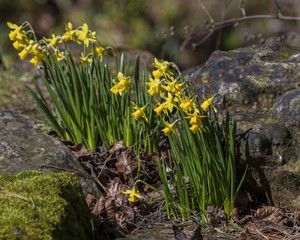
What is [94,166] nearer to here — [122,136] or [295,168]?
[122,136]

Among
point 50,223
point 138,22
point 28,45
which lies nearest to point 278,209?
point 50,223

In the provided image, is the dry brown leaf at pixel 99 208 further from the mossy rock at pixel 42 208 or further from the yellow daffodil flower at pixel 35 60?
the yellow daffodil flower at pixel 35 60

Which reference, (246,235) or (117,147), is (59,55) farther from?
(246,235)

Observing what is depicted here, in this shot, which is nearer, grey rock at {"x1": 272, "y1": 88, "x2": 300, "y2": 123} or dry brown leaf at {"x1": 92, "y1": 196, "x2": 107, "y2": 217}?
dry brown leaf at {"x1": 92, "y1": 196, "x2": 107, "y2": 217}

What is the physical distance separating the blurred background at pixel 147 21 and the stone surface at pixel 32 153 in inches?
184

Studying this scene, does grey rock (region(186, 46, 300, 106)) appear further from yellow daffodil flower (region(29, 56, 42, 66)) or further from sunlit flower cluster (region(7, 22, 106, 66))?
yellow daffodil flower (region(29, 56, 42, 66))

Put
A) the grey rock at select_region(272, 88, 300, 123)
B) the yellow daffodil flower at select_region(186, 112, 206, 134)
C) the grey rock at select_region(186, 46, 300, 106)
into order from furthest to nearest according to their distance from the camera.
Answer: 1. the grey rock at select_region(186, 46, 300, 106)
2. the grey rock at select_region(272, 88, 300, 123)
3. the yellow daffodil flower at select_region(186, 112, 206, 134)

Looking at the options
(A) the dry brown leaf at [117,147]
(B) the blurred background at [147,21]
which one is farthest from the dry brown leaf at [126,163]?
(B) the blurred background at [147,21]

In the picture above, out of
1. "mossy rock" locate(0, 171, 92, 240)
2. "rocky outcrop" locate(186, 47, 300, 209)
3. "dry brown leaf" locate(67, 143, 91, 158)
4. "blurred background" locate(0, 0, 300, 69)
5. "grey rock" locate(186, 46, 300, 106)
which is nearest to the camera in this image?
"mossy rock" locate(0, 171, 92, 240)

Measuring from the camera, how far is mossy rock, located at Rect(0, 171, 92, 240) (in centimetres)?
155

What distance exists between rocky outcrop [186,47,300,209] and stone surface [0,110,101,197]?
102 cm

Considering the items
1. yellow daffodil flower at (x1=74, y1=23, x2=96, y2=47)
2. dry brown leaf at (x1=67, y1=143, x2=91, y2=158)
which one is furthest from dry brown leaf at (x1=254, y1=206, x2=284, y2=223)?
yellow daffodil flower at (x1=74, y1=23, x2=96, y2=47)

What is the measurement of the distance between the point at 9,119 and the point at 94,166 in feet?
2.51

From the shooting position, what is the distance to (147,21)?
29.9ft
